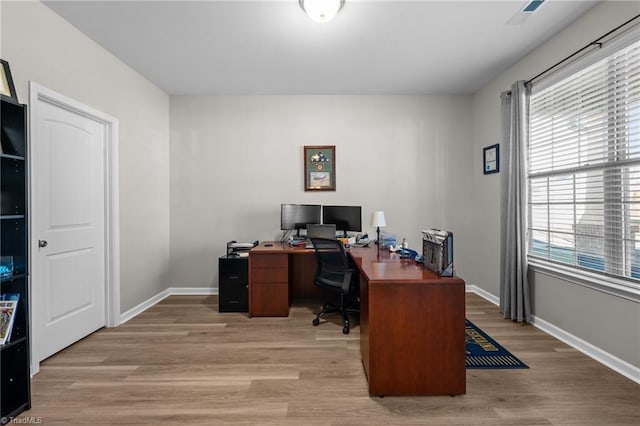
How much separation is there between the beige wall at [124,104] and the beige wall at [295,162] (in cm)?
31

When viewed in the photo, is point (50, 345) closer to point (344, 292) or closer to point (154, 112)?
point (344, 292)

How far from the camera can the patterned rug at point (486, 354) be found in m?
2.37

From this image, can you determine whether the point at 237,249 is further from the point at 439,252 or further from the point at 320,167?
the point at 439,252

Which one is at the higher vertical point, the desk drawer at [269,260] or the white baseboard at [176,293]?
the desk drawer at [269,260]

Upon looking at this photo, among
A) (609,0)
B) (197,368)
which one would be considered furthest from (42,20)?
(609,0)

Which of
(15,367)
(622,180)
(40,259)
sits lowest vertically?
(15,367)

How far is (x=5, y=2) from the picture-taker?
2.11 m

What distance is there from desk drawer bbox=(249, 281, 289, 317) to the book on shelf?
197 centimetres

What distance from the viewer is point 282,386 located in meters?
2.12

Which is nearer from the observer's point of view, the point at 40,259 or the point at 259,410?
the point at 259,410

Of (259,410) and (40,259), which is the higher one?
(40,259)

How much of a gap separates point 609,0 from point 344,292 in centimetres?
312

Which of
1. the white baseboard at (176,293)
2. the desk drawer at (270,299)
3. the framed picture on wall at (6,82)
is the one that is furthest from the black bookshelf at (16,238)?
the desk drawer at (270,299)

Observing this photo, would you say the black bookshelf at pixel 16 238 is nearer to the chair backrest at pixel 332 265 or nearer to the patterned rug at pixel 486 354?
the chair backrest at pixel 332 265
